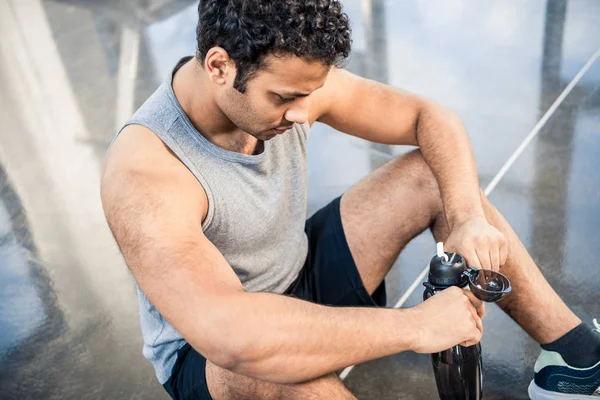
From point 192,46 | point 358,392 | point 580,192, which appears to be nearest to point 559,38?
point 580,192

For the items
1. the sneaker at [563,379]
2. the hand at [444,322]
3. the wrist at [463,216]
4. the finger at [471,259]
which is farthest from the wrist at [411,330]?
the sneaker at [563,379]

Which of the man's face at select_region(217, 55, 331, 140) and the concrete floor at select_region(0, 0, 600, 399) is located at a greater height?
the man's face at select_region(217, 55, 331, 140)

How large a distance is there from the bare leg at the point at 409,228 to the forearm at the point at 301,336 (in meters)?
0.45

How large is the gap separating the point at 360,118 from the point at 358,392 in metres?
0.69

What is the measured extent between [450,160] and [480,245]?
264 millimetres

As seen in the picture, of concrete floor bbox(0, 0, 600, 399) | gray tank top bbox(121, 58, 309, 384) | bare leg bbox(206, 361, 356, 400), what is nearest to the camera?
bare leg bbox(206, 361, 356, 400)

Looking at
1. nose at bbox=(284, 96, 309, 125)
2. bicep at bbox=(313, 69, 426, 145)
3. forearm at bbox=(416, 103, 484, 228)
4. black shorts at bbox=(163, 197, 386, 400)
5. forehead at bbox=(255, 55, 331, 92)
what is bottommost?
black shorts at bbox=(163, 197, 386, 400)

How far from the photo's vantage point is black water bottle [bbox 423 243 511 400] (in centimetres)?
140

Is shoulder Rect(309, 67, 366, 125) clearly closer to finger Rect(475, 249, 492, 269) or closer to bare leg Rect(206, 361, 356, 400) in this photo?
finger Rect(475, 249, 492, 269)

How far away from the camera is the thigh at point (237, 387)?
1.33 meters

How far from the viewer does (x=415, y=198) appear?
68.7 inches

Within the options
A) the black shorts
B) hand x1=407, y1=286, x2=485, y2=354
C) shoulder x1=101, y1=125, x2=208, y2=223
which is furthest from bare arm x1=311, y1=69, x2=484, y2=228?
shoulder x1=101, y1=125, x2=208, y2=223

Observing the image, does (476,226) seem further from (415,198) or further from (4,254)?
(4,254)

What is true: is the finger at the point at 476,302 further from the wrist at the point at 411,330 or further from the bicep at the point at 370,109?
the bicep at the point at 370,109
